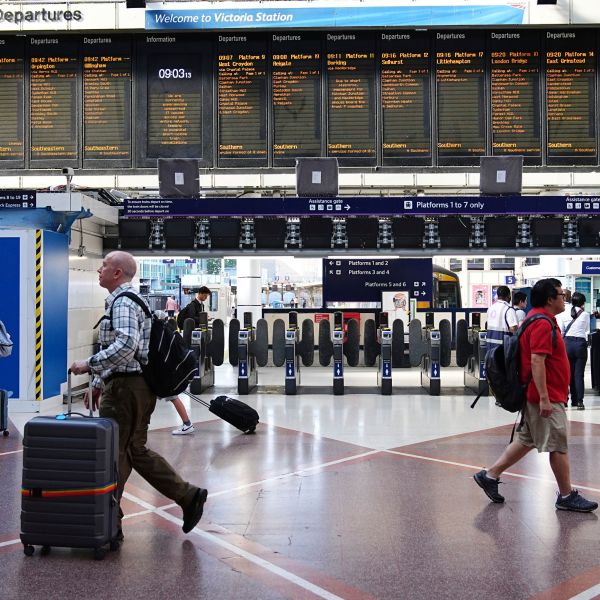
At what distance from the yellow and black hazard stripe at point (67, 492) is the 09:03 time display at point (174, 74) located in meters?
8.51

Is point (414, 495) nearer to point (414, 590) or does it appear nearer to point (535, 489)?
point (535, 489)

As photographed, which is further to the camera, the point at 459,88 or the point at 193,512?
the point at 459,88

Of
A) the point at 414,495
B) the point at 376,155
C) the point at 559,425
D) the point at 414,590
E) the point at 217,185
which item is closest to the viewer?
the point at 414,590

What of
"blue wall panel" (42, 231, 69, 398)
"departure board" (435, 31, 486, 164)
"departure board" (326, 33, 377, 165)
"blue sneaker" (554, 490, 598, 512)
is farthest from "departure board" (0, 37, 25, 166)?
"blue sneaker" (554, 490, 598, 512)

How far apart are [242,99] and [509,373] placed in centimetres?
757

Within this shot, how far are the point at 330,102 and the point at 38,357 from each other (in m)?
5.46

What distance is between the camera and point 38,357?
936cm

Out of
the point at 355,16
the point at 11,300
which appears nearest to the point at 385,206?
the point at 355,16

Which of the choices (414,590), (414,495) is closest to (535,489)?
(414,495)

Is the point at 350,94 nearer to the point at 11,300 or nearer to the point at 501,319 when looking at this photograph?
the point at 501,319

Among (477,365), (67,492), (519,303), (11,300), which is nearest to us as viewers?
(67,492)

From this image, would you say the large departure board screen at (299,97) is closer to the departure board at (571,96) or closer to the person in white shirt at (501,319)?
the departure board at (571,96)

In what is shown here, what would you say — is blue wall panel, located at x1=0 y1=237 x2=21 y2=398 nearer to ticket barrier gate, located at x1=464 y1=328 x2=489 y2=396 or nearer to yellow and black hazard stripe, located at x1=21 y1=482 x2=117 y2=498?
yellow and black hazard stripe, located at x1=21 y1=482 x2=117 y2=498

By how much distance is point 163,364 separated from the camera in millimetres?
4203
